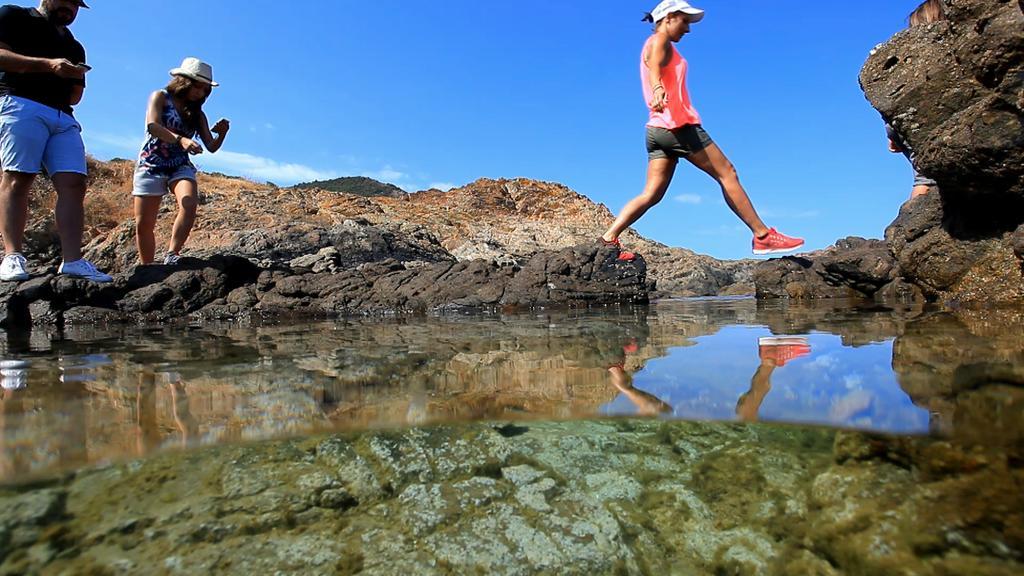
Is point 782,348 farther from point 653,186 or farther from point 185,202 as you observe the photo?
point 185,202

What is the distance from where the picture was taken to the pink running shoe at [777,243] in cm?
492

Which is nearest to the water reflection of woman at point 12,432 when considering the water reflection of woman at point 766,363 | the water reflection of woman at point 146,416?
the water reflection of woman at point 146,416

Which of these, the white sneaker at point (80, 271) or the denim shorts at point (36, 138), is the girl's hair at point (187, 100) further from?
the white sneaker at point (80, 271)

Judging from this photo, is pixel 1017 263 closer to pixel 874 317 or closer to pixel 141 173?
pixel 874 317

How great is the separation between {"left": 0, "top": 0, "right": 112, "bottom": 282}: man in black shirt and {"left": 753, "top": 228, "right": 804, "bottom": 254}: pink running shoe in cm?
564

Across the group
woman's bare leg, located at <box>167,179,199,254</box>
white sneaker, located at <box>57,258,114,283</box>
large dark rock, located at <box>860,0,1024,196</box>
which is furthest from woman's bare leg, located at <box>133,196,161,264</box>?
large dark rock, located at <box>860,0,1024,196</box>

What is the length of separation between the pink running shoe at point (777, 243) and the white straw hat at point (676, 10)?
185 cm

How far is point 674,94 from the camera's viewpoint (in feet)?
15.7

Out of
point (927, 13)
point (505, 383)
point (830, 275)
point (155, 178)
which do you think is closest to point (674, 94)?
point (927, 13)

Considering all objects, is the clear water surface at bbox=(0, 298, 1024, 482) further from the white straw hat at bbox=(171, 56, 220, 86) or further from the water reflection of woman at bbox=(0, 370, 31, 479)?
the white straw hat at bbox=(171, 56, 220, 86)

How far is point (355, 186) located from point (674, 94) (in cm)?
2672

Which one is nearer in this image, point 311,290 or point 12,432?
point 12,432

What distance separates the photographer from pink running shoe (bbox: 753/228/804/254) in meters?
4.92

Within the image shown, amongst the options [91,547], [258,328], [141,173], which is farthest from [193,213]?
[91,547]
